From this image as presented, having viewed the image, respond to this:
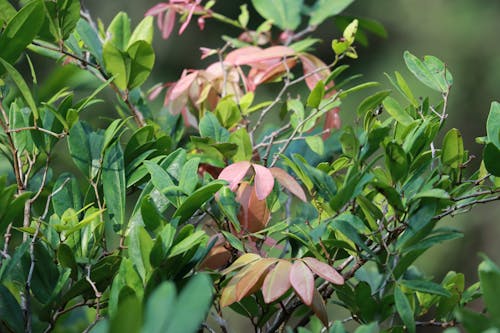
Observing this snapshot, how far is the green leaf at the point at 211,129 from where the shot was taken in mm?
850

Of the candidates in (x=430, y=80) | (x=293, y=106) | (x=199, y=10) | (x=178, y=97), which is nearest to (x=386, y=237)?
(x=430, y=80)

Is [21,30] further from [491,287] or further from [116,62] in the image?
[491,287]

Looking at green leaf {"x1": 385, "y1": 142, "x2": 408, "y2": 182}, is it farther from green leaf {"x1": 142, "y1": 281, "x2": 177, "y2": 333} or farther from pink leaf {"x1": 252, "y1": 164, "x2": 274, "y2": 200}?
green leaf {"x1": 142, "y1": 281, "x2": 177, "y2": 333}

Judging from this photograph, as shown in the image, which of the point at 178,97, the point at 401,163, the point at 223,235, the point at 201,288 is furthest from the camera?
the point at 178,97

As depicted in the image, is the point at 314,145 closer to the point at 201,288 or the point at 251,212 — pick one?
the point at 251,212

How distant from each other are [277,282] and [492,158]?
21 centimetres

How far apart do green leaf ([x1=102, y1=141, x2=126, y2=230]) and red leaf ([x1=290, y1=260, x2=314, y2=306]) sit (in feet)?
0.66

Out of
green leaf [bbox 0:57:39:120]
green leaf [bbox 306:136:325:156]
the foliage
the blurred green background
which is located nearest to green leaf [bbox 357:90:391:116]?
the foliage

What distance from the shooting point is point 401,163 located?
2.04 ft

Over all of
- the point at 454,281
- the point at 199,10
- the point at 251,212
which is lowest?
the point at 454,281

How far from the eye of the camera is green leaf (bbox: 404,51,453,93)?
0.76 metres

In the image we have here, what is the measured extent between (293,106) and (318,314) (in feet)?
1.15

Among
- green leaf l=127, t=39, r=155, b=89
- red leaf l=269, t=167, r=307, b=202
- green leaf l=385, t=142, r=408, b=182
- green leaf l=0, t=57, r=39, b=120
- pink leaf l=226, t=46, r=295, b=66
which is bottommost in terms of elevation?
red leaf l=269, t=167, r=307, b=202

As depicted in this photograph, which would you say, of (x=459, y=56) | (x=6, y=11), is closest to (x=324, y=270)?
(x=6, y=11)
